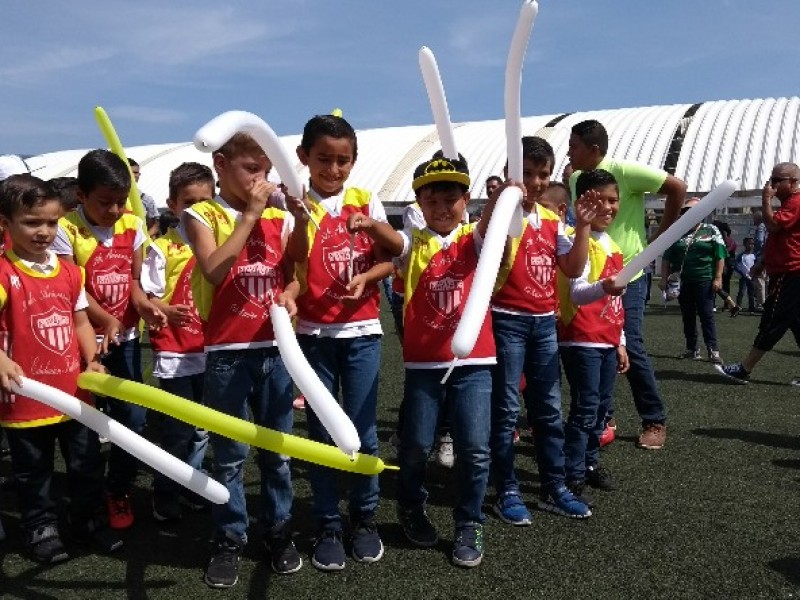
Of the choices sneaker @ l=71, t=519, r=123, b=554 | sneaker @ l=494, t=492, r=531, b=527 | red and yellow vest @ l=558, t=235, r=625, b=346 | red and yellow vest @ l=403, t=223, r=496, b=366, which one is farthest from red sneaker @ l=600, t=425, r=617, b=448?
sneaker @ l=71, t=519, r=123, b=554

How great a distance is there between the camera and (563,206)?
473 centimetres

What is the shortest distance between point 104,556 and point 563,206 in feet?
11.1

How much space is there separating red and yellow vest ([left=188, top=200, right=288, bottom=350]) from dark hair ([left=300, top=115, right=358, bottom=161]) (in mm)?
422

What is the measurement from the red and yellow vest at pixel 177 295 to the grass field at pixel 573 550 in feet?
3.14

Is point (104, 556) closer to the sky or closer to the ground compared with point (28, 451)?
closer to the ground

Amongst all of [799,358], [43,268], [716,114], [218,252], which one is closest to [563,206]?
[218,252]

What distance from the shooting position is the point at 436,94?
127 inches

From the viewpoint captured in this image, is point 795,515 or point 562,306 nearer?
point 795,515

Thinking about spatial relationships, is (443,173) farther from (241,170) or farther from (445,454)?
(445,454)

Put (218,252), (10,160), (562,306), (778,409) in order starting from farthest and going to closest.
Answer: (778,409)
(10,160)
(562,306)
(218,252)

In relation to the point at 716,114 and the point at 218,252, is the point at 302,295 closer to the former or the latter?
the point at 218,252

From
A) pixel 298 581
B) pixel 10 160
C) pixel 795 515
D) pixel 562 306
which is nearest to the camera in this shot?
pixel 298 581

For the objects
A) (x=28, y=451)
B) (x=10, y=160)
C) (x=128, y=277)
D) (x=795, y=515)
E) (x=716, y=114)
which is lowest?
Answer: (x=795, y=515)

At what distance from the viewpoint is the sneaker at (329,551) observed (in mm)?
3201
